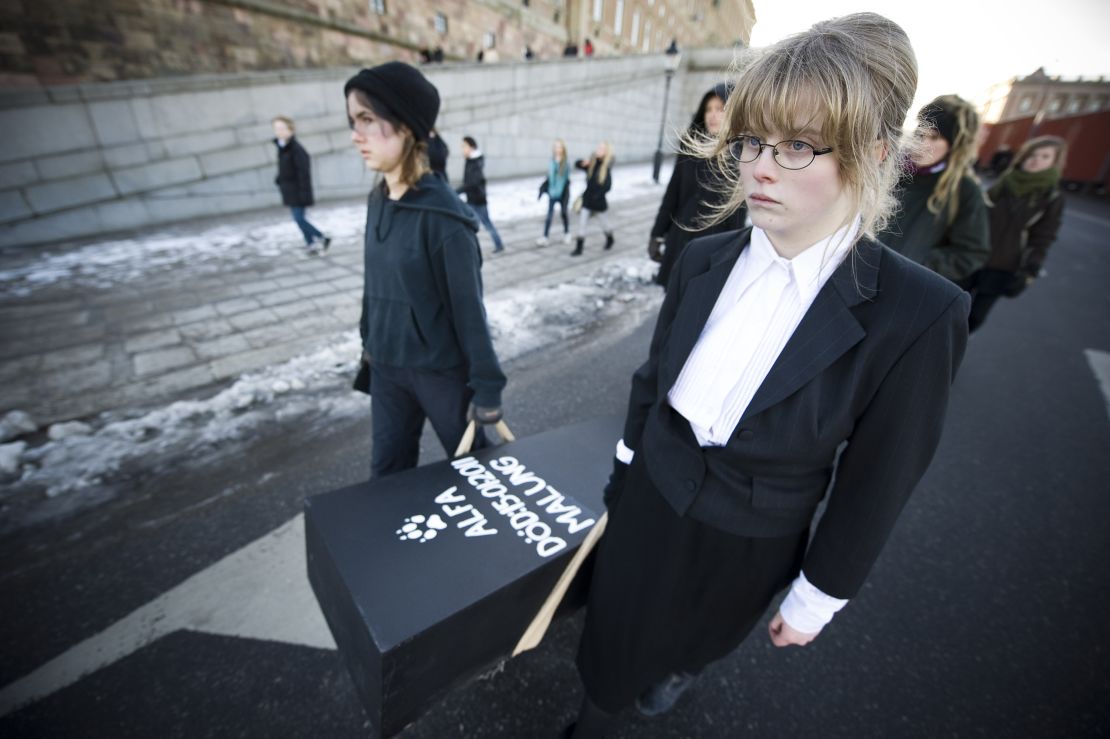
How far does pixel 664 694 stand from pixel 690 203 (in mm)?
3210

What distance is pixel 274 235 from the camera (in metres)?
7.93

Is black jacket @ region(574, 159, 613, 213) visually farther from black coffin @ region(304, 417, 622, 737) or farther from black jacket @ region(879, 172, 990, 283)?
black coffin @ region(304, 417, 622, 737)

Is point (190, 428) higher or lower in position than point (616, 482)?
lower

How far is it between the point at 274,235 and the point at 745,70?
8.86 meters

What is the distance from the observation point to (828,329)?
36.2 inches

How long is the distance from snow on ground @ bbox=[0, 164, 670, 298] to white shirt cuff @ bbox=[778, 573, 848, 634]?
731 centimetres

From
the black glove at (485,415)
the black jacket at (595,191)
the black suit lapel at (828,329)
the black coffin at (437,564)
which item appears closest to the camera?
the black suit lapel at (828,329)

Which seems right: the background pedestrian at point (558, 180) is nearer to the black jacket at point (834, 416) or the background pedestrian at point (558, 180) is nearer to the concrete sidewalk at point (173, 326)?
the concrete sidewalk at point (173, 326)

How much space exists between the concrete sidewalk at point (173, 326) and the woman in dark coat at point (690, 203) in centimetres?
239

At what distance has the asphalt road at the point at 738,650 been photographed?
1.71 m

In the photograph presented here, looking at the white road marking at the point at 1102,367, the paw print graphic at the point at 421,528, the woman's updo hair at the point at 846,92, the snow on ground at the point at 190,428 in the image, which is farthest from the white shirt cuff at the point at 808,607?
the white road marking at the point at 1102,367

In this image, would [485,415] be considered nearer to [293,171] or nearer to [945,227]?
[945,227]

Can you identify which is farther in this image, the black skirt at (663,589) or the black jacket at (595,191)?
the black jacket at (595,191)

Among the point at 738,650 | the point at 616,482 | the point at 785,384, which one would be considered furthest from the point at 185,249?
the point at 785,384
